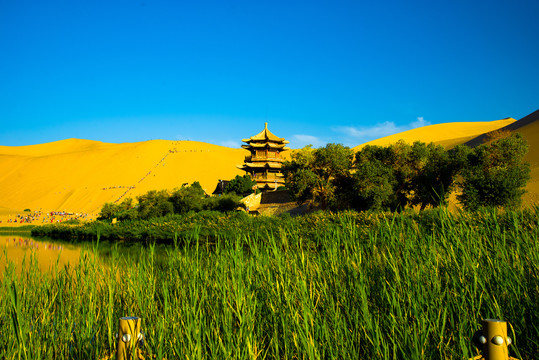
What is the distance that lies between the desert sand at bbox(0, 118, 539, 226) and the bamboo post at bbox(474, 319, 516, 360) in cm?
5291

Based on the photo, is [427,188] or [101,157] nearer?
[427,188]

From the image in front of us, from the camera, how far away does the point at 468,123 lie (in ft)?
352

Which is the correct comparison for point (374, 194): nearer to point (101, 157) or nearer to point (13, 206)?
point (13, 206)

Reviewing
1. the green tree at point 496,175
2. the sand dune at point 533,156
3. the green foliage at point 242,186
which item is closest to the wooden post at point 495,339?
the green tree at point 496,175

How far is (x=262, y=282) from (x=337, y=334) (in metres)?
1.12

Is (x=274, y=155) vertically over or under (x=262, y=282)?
over

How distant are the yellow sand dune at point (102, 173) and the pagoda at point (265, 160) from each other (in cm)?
2351

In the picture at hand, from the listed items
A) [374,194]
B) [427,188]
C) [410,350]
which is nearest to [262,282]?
[410,350]

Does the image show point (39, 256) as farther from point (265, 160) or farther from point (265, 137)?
point (265, 137)

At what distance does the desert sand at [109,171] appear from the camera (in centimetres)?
6412

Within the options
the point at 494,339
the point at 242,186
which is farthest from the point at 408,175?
the point at 494,339

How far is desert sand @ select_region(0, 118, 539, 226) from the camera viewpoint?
210ft

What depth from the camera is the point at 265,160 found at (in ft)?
141

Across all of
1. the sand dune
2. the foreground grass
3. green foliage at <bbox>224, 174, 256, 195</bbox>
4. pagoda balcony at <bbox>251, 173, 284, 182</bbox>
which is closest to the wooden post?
the foreground grass
